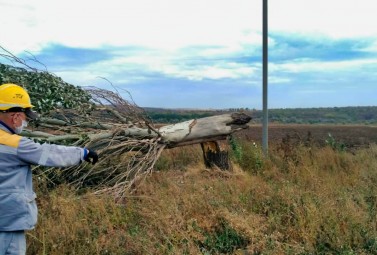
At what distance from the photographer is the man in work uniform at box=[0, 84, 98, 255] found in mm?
3850

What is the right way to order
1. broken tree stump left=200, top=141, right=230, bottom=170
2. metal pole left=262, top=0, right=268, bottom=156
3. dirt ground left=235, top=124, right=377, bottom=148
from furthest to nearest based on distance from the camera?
dirt ground left=235, top=124, right=377, bottom=148 → metal pole left=262, top=0, right=268, bottom=156 → broken tree stump left=200, top=141, right=230, bottom=170

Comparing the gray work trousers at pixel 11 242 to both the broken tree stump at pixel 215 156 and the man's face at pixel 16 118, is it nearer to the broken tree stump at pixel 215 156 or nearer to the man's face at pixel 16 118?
the man's face at pixel 16 118

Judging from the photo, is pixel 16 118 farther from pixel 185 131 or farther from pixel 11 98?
pixel 185 131

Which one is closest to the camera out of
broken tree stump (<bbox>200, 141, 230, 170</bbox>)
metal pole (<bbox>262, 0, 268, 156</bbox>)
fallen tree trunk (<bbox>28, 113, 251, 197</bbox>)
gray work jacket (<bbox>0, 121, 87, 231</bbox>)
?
gray work jacket (<bbox>0, 121, 87, 231</bbox>)

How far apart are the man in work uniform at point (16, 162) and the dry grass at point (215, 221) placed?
1168mm

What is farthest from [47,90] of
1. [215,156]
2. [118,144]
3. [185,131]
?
[215,156]

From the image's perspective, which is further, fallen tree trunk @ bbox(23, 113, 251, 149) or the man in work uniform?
fallen tree trunk @ bbox(23, 113, 251, 149)

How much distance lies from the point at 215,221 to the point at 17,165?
2.87m

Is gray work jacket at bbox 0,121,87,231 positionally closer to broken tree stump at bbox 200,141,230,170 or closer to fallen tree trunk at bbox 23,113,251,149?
fallen tree trunk at bbox 23,113,251,149

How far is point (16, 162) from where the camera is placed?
3891 mm

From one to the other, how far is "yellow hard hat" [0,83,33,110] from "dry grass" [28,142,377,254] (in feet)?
6.05

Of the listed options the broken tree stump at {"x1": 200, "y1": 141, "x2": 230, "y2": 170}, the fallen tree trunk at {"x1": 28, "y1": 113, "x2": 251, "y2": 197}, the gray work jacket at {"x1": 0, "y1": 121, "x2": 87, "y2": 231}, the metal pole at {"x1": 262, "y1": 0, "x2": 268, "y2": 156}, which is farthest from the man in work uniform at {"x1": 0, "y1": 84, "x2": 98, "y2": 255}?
the metal pole at {"x1": 262, "y1": 0, "x2": 268, "y2": 156}

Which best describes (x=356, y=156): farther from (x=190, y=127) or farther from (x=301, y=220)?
(x=301, y=220)

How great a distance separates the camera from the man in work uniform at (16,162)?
385 cm
